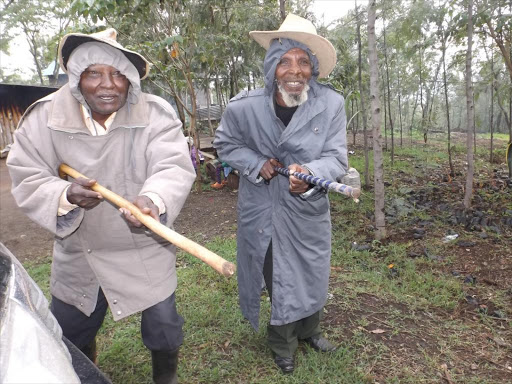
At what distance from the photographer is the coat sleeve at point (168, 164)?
192 centimetres

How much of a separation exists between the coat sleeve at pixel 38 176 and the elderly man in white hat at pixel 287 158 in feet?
3.64

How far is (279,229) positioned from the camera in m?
2.67

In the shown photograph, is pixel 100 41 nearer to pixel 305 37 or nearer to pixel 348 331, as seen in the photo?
pixel 305 37

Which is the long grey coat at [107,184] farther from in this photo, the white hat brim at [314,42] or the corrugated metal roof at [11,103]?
the corrugated metal roof at [11,103]

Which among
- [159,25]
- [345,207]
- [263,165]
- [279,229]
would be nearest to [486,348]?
[279,229]

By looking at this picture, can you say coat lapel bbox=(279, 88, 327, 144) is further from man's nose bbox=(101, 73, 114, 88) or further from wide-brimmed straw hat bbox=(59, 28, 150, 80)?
man's nose bbox=(101, 73, 114, 88)

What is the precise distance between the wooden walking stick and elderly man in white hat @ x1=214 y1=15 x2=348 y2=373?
1.02m

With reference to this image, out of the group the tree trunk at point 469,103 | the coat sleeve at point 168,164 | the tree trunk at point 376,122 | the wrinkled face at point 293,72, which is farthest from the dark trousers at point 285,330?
the tree trunk at point 469,103

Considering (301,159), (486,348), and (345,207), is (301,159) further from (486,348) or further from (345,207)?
(345,207)

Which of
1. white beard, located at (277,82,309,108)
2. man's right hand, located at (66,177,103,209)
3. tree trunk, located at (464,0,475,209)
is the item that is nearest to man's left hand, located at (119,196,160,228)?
man's right hand, located at (66,177,103,209)

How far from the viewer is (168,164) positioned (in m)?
2.05

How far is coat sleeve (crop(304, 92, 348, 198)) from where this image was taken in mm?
2453

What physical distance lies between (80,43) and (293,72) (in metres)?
1.25

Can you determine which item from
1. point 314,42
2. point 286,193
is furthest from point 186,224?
point 314,42
